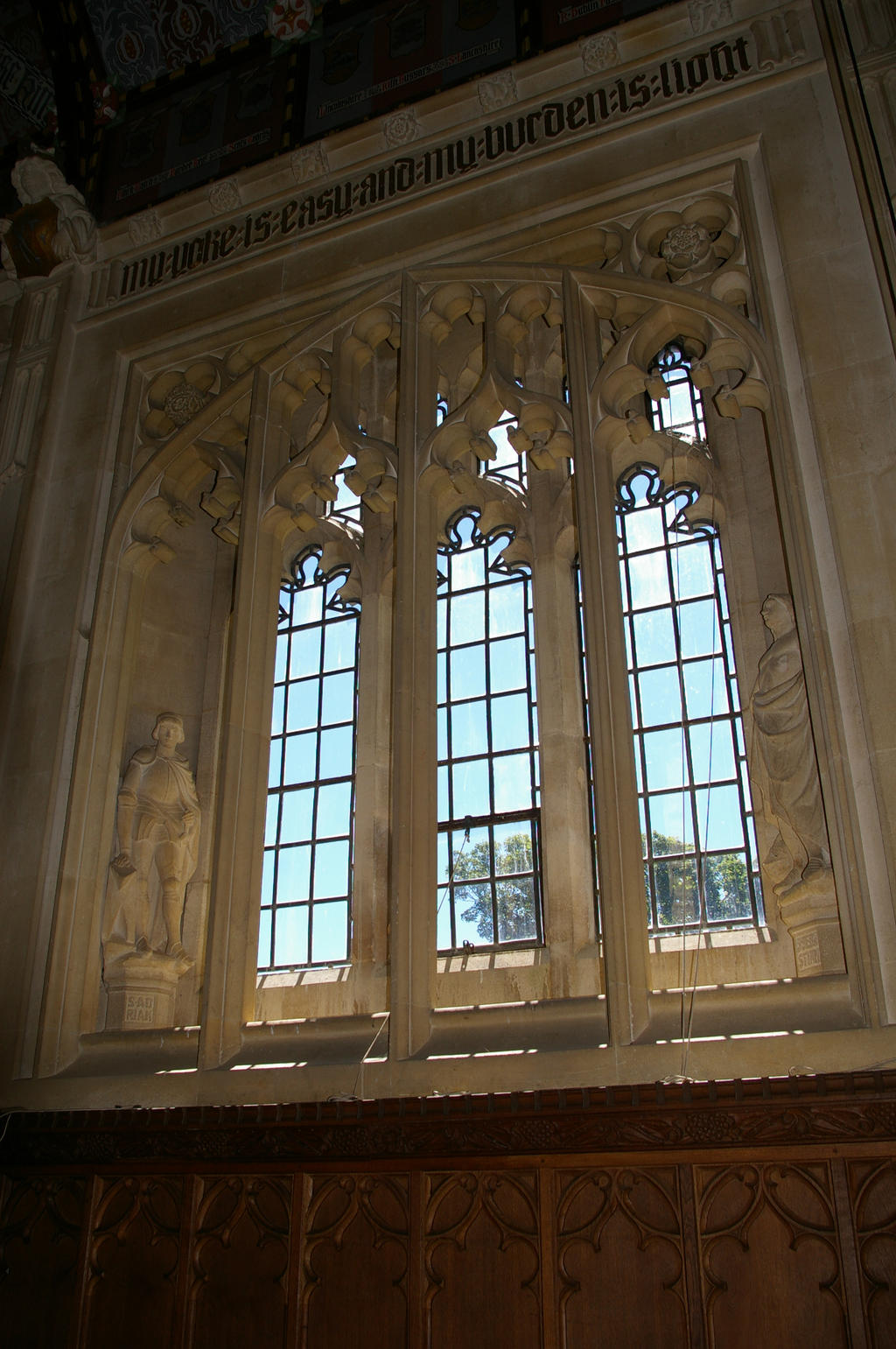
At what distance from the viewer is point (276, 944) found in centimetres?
764

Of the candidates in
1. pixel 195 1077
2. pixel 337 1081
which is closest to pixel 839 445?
pixel 337 1081

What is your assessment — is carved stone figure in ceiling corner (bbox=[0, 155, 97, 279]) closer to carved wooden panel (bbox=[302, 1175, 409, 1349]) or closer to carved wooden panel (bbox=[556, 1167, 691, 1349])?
carved wooden panel (bbox=[302, 1175, 409, 1349])

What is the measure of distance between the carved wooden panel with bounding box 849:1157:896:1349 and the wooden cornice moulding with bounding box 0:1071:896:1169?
12cm

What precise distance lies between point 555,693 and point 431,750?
4.01 feet

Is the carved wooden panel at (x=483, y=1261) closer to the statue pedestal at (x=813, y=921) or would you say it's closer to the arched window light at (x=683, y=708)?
the statue pedestal at (x=813, y=921)

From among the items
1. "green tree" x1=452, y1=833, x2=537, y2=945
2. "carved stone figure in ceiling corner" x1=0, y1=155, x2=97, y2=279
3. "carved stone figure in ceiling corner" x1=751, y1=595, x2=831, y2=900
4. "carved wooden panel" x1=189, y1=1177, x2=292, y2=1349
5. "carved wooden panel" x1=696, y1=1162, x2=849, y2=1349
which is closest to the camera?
"carved wooden panel" x1=696, y1=1162, x2=849, y2=1349

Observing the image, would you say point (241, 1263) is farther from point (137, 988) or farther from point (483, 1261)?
point (137, 988)

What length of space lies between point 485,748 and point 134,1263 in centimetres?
361

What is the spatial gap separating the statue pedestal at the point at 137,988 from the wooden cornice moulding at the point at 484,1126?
1059mm

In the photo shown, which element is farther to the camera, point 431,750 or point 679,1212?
point 431,750

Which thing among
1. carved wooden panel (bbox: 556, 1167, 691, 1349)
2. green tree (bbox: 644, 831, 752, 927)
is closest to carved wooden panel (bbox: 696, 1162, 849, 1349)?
carved wooden panel (bbox: 556, 1167, 691, 1349)

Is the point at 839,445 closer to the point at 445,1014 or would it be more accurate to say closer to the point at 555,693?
the point at 555,693

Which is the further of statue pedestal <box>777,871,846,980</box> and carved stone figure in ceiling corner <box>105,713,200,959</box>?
carved stone figure in ceiling corner <box>105,713,200,959</box>

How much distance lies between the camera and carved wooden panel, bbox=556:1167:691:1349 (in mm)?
4215
